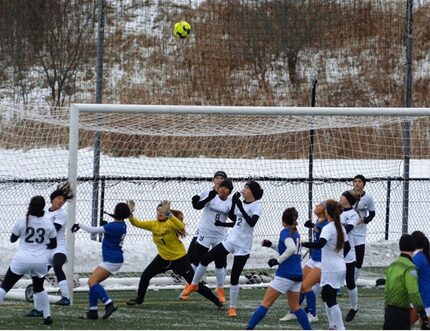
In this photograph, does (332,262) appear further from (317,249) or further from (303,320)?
(317,249)

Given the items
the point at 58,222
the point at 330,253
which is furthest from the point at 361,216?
the point at 58,222

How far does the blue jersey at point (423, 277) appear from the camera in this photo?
430 inches

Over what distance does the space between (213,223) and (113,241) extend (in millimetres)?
2264

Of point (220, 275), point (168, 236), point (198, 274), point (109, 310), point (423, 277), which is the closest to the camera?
point (423, 277)

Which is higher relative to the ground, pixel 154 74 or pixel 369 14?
pixel 369 14

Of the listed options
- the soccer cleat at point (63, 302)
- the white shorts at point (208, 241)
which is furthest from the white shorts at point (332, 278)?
the soccer cleat at point (63, 302)

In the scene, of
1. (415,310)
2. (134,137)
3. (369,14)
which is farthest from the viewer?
(369,14)

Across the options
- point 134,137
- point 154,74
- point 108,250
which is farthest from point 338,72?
point 108,250

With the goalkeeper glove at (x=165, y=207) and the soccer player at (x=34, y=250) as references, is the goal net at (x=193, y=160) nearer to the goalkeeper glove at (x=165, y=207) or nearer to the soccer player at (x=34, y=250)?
the goalkeeper glove at (x=165, y=207)

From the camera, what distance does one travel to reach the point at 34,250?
12.7 m

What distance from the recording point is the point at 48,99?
29234 mm

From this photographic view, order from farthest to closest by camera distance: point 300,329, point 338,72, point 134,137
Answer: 1. point 338,72
2. point 134,137
3. point 300,329

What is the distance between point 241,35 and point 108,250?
11.5 meters

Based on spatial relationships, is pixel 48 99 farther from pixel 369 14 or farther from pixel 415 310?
pixel 415 310
